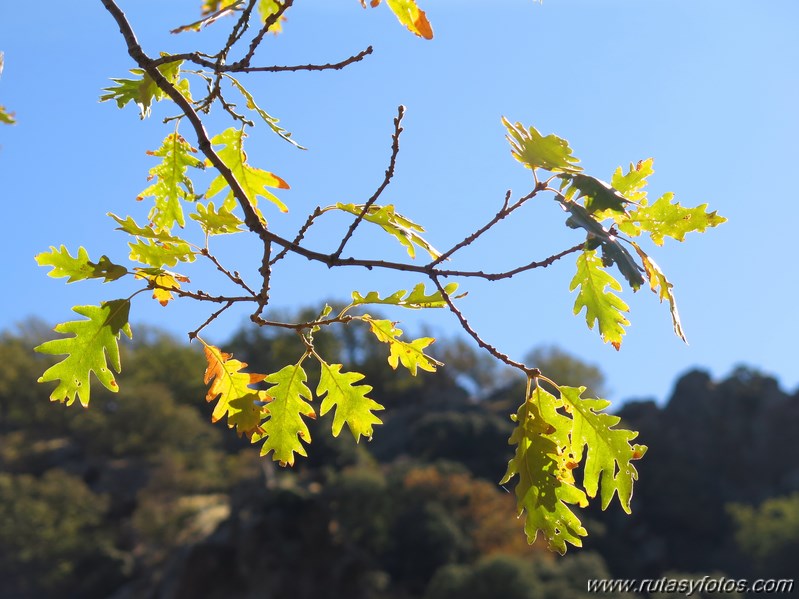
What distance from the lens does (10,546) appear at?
27.3 m

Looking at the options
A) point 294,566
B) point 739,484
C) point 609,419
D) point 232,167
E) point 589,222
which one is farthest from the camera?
point 739,484

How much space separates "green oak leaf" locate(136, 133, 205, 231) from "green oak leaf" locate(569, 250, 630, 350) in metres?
0.81

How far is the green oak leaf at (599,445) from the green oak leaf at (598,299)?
0.13 meters

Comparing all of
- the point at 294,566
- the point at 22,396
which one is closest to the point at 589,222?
the point at 294,566

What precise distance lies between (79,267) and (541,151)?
750 mm

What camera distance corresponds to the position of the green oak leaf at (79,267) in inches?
55.3

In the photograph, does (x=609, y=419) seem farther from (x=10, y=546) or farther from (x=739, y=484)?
(x=739, y=484)

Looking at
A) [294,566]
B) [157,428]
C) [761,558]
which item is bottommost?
[761,558]

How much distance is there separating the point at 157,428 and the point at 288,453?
112 ft

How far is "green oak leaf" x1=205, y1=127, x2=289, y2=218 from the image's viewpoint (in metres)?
1.73

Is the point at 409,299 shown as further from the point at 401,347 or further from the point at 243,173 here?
the point at 243,173

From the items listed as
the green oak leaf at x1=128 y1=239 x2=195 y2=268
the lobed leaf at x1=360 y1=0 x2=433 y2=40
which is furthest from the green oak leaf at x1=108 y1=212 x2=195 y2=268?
the lobed leaf at x1=360 y1=0 x2=433 y2=40

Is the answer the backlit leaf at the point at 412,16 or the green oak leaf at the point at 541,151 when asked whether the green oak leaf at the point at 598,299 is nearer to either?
the green oak leaf at the point at 541,151

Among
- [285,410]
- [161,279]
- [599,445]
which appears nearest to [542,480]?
[599,445]
